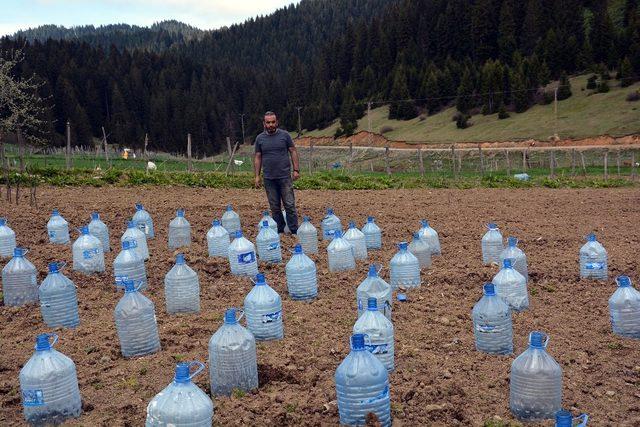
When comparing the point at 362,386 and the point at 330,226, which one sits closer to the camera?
the point at 362,386

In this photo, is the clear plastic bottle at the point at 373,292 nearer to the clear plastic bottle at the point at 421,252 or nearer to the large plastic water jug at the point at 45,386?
the clear plastic bottle at the point at 421,252

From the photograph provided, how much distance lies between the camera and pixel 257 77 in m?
123

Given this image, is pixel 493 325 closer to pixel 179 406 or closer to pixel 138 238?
pixel 179 406

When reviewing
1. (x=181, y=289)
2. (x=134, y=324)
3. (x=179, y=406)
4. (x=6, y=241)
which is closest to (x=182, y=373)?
(x=179, y=406)

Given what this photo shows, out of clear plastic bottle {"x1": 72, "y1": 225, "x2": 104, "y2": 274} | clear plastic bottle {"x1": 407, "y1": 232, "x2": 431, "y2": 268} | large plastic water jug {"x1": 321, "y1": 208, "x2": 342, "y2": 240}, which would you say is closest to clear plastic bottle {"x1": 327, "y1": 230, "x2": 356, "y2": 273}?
clear plastic bottle {"x1": 407, "y1": 232, "x2": 431, "y2": 268}

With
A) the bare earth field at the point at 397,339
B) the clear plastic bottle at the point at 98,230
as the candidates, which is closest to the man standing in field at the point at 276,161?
the bare earth field at the point at 397,339

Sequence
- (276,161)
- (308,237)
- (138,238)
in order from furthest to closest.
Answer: (276,161)
(308,237)
(138,238)

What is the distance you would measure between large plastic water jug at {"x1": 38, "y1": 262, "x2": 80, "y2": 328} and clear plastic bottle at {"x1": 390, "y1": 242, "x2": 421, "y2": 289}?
3.49 m

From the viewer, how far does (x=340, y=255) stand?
834 cm

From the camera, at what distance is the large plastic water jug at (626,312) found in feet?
19.2

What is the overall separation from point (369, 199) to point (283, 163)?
18.4 ft

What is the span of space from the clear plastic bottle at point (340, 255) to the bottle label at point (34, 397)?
4590mm

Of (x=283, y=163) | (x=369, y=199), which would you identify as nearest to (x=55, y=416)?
(x=283, y=163)

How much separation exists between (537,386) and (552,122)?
208 feet
